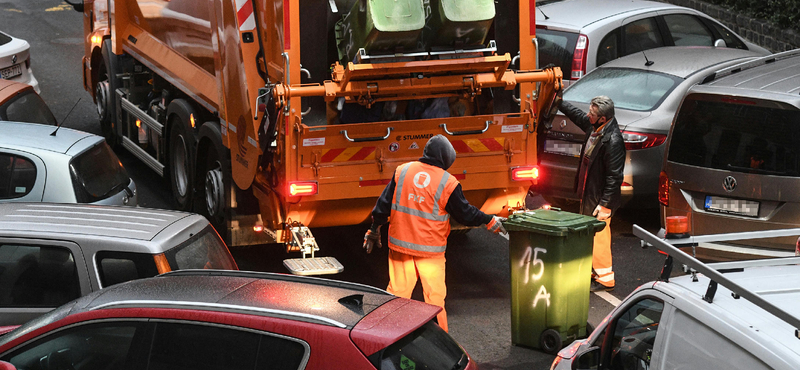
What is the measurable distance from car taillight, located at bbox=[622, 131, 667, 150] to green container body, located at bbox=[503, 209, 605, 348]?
240 cm

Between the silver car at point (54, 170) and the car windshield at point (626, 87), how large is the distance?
178 inches

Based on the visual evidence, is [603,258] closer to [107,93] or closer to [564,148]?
[564,148]

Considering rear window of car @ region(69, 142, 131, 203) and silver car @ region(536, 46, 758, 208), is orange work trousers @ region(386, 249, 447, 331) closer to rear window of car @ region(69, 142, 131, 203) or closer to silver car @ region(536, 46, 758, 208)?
silver car @ region(536, 46, 758, 208)

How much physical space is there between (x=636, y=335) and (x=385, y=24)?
10.0 ft

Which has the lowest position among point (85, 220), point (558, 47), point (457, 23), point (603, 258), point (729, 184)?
point (603, 258)

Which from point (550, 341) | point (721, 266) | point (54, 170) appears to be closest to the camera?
point (721, 266)

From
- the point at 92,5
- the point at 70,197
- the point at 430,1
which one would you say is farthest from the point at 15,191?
the point at 92,5

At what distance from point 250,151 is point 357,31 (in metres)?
1.35

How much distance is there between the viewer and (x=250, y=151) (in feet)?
23.6

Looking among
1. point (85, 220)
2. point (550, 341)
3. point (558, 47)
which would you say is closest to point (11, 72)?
point (558, 47)

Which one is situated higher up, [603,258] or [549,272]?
[549,272]

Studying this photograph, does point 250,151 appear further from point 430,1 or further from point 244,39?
point 430,1

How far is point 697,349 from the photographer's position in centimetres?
337

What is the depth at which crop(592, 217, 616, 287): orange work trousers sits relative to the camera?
24.0 feet
